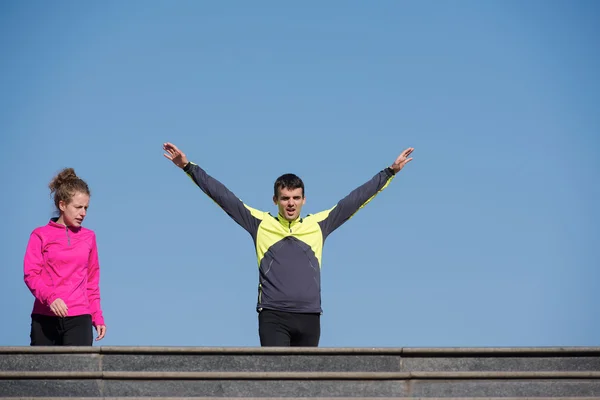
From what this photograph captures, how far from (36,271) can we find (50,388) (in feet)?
5.34

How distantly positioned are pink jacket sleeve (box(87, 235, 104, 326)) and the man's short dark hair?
1824 millimetres

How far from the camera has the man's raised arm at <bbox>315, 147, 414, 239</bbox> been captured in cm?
910

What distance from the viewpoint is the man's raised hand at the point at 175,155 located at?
9078 millimetres

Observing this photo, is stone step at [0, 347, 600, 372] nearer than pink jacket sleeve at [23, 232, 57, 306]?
Yes

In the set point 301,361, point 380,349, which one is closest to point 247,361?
point 301,361

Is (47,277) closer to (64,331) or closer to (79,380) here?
(64,331)

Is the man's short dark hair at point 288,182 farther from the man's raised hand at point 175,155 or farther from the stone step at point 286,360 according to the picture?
the stone step at point 286,360

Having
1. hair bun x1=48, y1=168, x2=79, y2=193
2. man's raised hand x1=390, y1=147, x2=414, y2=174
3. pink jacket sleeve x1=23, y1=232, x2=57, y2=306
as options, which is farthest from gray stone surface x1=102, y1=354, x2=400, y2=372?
man's raised hand x1=390, y1=147, x2=414, y2=174

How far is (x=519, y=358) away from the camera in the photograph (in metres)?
7.08

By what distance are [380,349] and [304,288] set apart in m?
1.67

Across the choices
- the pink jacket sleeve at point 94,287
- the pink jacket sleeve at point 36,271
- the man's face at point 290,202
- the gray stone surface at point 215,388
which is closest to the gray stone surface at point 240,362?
the gray stone surface at point 215,388

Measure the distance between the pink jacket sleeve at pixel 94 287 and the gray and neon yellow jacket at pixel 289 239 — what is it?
1235mm

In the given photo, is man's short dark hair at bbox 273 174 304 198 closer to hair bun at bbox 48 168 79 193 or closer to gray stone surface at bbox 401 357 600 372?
hair bun at bbox 48 168 79 193

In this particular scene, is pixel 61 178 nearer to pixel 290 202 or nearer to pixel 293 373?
pixel 290 202
